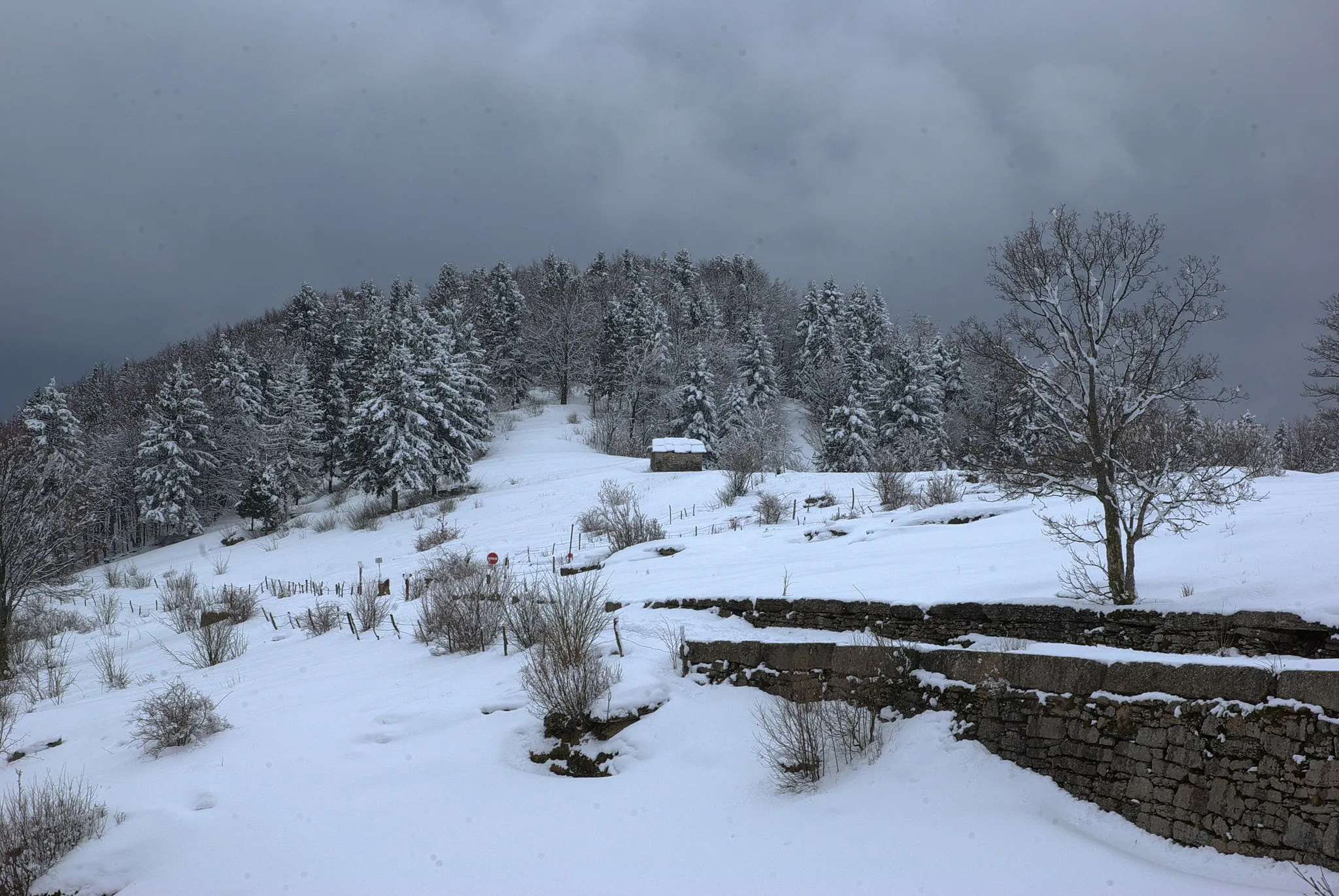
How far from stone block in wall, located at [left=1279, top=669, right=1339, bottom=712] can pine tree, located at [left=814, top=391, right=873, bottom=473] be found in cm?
3894

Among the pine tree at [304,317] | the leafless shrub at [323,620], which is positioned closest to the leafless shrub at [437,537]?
the leafless shrub at [323,620]

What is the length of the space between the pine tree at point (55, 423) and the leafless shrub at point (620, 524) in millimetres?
40218

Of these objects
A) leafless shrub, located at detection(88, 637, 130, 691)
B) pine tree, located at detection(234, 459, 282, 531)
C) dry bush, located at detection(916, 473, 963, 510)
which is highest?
pine tree, located at detection(234, 459, 282, 531)

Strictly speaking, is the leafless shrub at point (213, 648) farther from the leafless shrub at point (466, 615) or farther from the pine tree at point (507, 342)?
the pine tree at point (507, 342)

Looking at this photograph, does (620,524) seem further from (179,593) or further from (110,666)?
(179,593)

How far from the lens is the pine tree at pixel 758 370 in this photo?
58781 mm

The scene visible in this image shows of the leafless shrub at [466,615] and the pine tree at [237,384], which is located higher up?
the pine tree at [237,384]

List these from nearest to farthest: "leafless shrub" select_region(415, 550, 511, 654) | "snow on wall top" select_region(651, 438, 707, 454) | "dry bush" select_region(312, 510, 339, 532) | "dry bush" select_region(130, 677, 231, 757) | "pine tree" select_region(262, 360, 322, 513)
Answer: "dry bush" select_region(130, 677, 231, 757), "leafless shrub" select_region(415, 550, 511, 654), "snow on wall top" select_region(651, 438, 707, 454), "dry bush" select_region(312, 510, 339, 532), "pine tree" select_region(262, 360, 322, 513)

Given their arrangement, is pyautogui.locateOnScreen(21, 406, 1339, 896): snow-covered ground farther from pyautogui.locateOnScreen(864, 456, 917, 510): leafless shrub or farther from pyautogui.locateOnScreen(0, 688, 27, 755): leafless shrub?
pyautogui.locateOnScreen(864, 456, 917, 510): leafless shrub

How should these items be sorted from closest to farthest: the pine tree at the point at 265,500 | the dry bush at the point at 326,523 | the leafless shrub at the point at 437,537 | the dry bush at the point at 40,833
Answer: the dry bush at the point at 40,833 < the leafless shrub at the point at 437,537 < the dry bush at the point at 326,523 < the pine tree at the point at 265,500

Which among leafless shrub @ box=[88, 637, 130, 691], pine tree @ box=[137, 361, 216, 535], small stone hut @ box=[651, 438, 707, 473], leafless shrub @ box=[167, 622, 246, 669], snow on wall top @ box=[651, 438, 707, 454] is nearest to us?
leafless shrub @ box=[88, 637, 130, 691]

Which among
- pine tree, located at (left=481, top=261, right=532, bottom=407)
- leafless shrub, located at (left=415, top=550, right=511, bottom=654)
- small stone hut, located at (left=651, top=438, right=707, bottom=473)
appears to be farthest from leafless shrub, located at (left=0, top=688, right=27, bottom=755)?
pine tree, located at (left=481, top=261, right=532, bottom=407)

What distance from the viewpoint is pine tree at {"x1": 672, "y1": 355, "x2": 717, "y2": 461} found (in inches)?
1966

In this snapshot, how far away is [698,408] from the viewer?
50.7m
